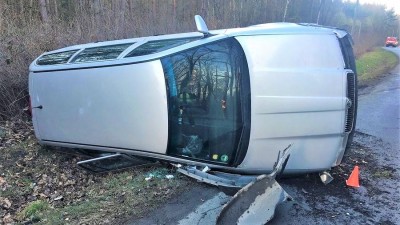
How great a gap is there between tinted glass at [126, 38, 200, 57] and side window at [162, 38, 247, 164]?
0.81 ft

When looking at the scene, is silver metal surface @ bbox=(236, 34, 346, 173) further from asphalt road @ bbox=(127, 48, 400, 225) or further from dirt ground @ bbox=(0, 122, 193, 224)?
dirt ground @ bbox=(0, 122, 193, 224)

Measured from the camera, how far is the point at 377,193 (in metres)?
4.39

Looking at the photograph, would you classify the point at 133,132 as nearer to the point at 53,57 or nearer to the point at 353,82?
the point at 53,57

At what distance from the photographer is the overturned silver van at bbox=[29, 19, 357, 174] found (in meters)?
3.90

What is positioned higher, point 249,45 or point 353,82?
point 249,45

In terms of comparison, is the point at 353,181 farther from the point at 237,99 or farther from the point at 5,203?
the point at 5,203

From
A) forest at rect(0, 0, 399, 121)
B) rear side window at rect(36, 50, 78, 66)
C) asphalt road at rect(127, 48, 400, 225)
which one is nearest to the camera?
asphalt road at rect(127, 48, 400, 225)

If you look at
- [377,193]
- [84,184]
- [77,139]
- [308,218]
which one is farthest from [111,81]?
[377,193]

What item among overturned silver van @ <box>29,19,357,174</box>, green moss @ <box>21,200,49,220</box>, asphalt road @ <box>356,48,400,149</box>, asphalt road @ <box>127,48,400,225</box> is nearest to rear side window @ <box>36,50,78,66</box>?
overturned silver van @ <box>29,19,357,174</box>

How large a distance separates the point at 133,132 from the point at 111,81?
23.9 inches

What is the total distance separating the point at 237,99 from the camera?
3.89 meters

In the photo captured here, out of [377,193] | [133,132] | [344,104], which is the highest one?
[344,104]

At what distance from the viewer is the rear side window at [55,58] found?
16.3 ft

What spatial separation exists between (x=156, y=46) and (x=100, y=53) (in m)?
0.84
